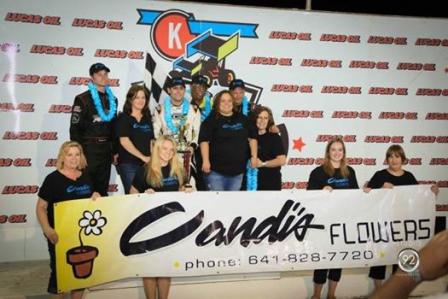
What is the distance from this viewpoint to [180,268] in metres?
3.97

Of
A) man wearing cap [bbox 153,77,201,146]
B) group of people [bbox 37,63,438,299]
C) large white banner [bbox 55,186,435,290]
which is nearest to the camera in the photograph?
large white banner [bbox 55,186,435,290]

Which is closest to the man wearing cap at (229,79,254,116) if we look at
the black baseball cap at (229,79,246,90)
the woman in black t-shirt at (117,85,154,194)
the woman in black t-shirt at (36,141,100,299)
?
the black baseball cap at (229,79,246,90)

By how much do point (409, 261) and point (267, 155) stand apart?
3938 mm

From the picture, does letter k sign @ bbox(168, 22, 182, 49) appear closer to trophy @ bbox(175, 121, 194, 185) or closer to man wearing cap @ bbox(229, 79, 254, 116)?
man wearing cap @ bbox(229, 79, 254, 116)

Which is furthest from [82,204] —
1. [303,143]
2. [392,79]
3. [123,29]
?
[392,79]

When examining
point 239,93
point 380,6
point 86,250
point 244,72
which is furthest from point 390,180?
point 380,6

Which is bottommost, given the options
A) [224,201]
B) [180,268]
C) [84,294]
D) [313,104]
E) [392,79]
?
[84,294]

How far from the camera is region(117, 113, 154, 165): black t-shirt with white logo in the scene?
4.98 meters

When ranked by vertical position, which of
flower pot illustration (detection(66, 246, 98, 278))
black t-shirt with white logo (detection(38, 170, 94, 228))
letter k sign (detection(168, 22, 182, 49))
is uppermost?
letter k sign (detection(168, 22, 182, 49))

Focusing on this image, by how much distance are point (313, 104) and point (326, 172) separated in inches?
79.2

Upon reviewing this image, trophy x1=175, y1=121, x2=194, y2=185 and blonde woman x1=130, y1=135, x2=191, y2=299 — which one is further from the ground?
trophy x1=175, y1=121, x2=194, y2=185

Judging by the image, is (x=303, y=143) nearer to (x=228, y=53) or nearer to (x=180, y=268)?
(x=228, y=53)

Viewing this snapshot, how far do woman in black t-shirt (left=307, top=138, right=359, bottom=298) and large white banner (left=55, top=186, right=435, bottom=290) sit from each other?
14 cm

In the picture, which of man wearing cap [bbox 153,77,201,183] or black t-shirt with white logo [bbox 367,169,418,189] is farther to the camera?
man wearing cap [bbox 153,77,201,183]
